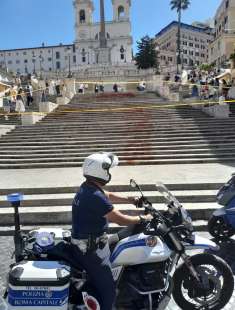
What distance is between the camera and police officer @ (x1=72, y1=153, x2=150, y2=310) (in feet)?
12.4

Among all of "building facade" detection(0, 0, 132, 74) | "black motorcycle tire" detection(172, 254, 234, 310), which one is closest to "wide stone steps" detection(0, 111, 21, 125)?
"black motorcycle tire" detection(172, 254, 234, 310)

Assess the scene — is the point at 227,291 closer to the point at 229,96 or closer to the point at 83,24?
the point at 229,96

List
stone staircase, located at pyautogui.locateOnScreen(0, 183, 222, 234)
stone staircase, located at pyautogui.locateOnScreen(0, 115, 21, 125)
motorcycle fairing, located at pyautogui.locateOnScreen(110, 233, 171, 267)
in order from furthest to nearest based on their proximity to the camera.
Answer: stone staircase, located at pyautogui.locateOnScreen(0, 115, 21, 125) → stone staircase, located at pyautogui.locateOnScreen(0, 183, 222, 234) → motorcycle fairing, located at pyautogui.locateOnScreen(110, 233, 171, 267)

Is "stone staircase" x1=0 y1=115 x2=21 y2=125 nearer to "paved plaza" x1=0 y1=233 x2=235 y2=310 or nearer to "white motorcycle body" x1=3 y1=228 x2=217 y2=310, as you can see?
"paved plaza" x1=0 y1=233 x2=235 y2=310

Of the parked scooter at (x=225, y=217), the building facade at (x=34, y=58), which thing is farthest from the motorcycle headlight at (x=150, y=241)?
the building facade at (x=34, y=58)

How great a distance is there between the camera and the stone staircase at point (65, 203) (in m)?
8.01

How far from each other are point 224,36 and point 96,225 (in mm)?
70413

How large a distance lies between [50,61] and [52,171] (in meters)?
114

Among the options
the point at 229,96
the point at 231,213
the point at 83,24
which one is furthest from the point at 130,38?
the point at 231,213

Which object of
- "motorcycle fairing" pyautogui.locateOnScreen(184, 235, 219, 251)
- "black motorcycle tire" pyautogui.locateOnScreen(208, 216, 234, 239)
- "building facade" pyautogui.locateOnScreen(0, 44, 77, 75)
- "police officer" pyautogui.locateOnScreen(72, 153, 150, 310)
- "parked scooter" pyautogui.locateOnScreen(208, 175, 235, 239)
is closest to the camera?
"police officer" pyautogui.locateOnScreen(72, 153, 150, 310)

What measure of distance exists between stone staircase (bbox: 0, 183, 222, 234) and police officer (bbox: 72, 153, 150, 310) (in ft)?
12.3

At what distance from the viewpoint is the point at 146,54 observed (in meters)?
68.2

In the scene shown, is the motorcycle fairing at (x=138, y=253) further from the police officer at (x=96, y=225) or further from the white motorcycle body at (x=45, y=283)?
the police officer at (x=96, y=225)

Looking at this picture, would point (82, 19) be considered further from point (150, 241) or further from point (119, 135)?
point (150, 241)
